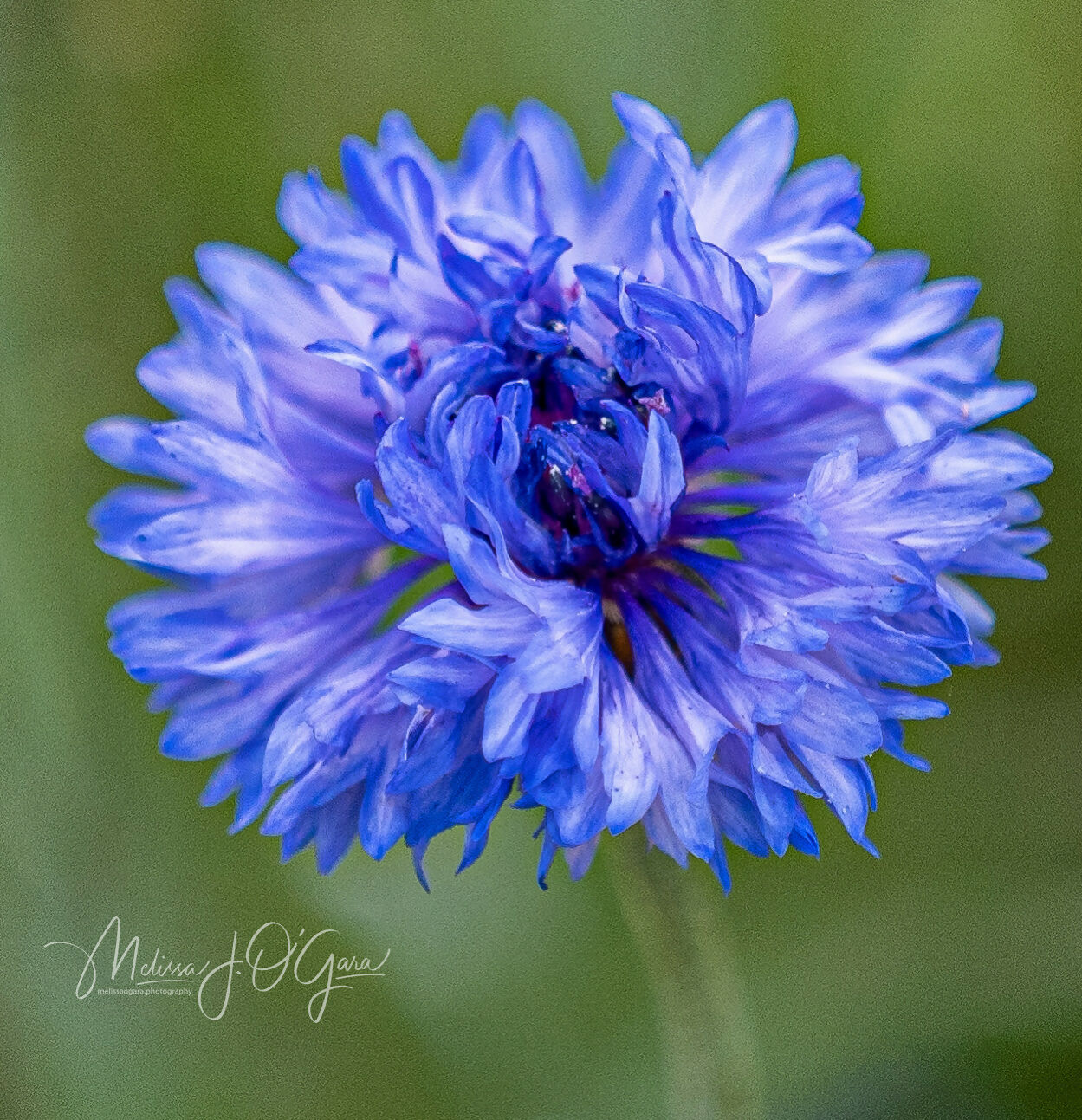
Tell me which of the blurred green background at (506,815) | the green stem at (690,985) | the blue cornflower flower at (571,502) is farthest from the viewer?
the blurred green background at (506,815)

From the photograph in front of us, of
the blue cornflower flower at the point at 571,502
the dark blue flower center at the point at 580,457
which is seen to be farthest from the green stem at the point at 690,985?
the dark blue flower center at the point at 580,457

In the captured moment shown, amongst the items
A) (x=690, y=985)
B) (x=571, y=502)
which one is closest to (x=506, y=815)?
(x=690, y=985)

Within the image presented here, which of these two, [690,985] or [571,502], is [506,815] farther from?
[571,502]

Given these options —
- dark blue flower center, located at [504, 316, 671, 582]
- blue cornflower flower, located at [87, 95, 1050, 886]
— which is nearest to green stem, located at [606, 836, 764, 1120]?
blue cornflower flower, located at [87, 95, 1050, 886]

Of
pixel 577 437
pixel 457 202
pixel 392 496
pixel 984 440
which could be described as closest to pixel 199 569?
pixel 392 496

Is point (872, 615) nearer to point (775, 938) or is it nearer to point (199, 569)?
point (199, 569)

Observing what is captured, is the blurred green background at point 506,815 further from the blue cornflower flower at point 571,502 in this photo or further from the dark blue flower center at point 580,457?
the dark blue flower center at point 580,457

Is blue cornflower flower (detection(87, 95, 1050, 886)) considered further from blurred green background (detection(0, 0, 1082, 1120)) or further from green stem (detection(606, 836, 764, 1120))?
blurred green background (detection(0, 0, 1082, 1120))
